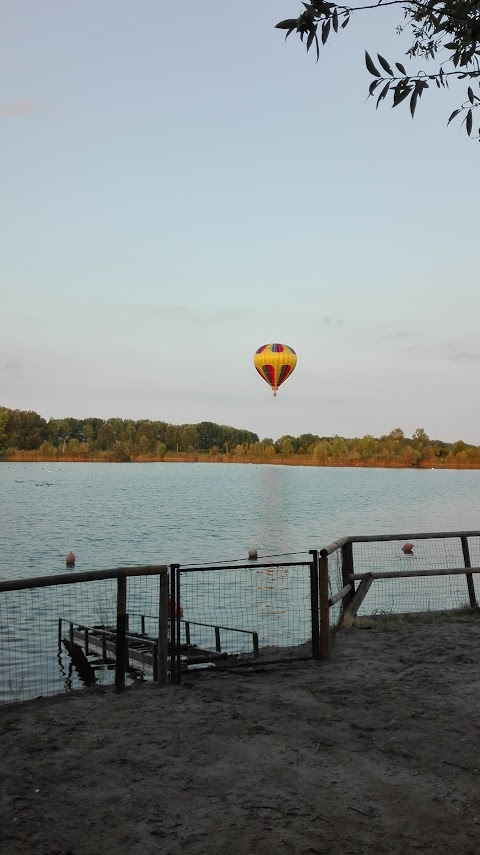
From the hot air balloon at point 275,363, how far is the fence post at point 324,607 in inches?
2978

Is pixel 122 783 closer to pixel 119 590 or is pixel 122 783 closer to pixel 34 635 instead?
pixel 119 590

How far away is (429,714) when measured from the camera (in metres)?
7.44

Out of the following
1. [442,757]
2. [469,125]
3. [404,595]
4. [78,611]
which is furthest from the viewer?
[404,595]

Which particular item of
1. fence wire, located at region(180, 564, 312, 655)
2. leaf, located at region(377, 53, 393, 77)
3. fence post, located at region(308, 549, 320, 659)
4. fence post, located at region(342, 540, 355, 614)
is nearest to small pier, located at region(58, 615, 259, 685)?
fence wire, located at region(180, 564, 312, 655)

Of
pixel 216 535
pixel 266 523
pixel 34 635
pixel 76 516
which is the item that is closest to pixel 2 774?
pixel 34 635

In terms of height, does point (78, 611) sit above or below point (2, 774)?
below

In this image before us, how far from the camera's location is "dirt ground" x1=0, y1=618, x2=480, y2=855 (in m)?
4.94

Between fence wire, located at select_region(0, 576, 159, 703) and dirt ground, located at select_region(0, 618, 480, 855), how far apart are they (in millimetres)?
4802

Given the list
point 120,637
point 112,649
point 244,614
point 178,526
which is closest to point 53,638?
point 112,649

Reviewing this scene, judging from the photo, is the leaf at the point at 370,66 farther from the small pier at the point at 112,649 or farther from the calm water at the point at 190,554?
the calm water at the point at 190,554

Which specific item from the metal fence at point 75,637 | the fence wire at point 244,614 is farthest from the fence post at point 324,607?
the fence wire at point 244,614

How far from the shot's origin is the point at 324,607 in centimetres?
955

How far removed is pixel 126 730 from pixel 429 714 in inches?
114

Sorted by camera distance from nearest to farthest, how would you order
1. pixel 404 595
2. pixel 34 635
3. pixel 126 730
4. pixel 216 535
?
pixel 126 730
pixel 34 635
pixel 404 595
pixel 216 535
